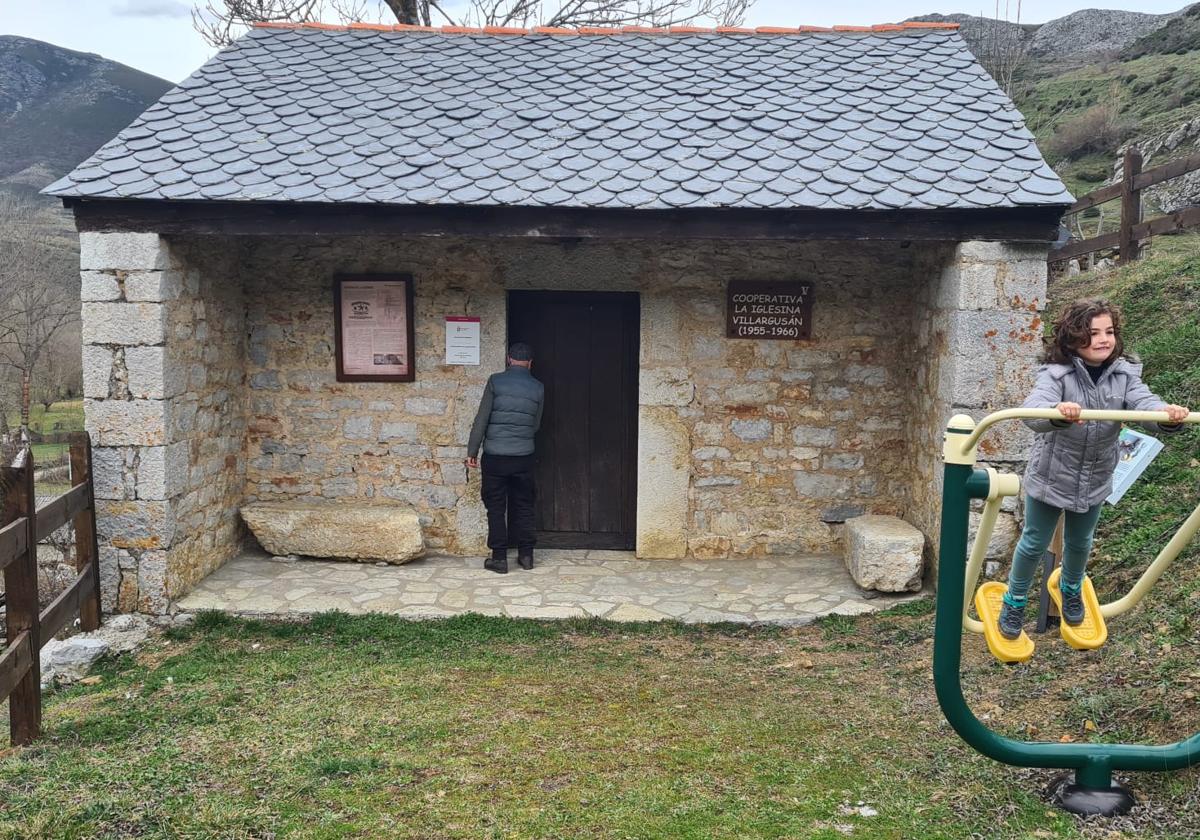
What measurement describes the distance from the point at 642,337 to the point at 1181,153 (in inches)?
534

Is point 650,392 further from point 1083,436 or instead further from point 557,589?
point 1083,436

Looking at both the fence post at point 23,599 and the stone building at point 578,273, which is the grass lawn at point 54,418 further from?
the fence post at point 23,599

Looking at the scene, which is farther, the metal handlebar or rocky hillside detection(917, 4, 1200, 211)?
rocky hillside detection(917, 4, 1200, 211)

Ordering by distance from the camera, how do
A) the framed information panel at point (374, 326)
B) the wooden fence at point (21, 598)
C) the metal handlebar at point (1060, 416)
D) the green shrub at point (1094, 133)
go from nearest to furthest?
the metal handlebar at point (1060, 416)
the wooden fence at point (21, 598)
the framed information panel at point (374, 326)
the green shrub at point (1094, 133)

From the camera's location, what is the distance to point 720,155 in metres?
5.91

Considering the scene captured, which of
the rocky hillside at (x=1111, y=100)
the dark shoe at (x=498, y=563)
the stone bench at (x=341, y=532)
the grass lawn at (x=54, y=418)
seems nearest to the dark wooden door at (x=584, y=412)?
the dark shoe at (x=498, y=563)

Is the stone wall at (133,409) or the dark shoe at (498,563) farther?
the dark shoe at (498,563)

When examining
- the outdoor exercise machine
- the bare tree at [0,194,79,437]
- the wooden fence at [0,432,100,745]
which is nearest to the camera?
the outdoor exercise machine

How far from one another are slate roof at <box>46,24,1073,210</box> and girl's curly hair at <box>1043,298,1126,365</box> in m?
2.16

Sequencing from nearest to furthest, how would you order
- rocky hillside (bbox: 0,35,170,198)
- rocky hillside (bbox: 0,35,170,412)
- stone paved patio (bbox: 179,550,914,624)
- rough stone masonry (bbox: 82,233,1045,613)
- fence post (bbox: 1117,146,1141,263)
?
stone paved patio (bbox: 179,550,914,624) → rough stone masonry (bbox: 82,233,1045,613) → fence post (bbox: 1117,146,1141,263) → rocky hillside (bbox: 0,35,170,412) → rocky hillside (bbox: 0,35,170,198)

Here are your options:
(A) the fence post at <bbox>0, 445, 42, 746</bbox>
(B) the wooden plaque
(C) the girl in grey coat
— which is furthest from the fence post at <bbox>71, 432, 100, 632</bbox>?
(C) the girl in grey coat

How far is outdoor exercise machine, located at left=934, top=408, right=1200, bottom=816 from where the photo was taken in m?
2.78

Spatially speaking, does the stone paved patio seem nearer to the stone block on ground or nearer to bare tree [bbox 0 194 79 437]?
the stone block on ground

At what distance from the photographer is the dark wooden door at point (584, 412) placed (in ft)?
22.9
